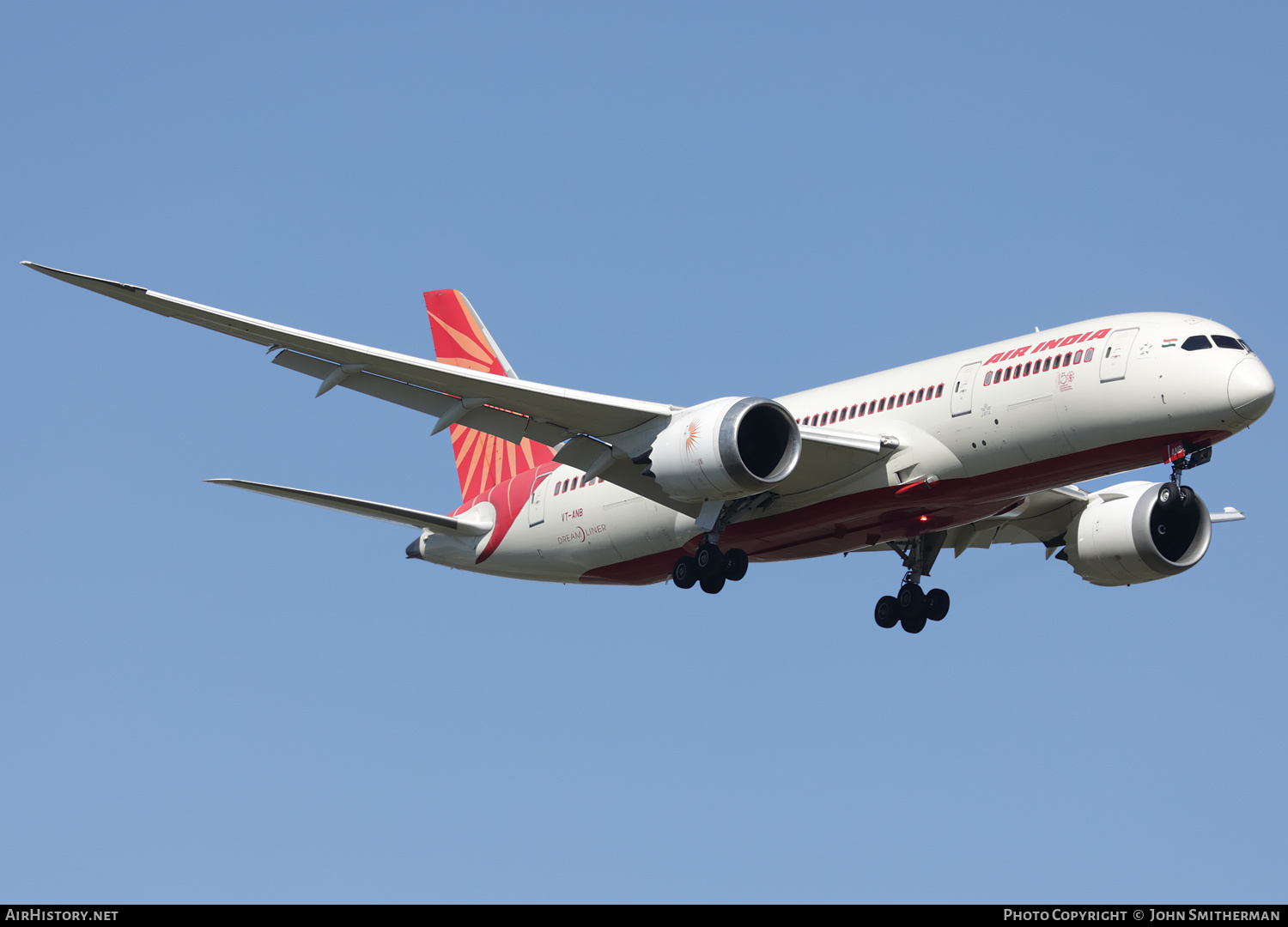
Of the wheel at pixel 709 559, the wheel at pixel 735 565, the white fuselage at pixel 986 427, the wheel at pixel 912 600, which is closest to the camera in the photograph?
the white fuselage at pixel 986 427

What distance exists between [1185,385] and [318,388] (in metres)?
15.6

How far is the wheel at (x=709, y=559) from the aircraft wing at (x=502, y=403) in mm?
1014

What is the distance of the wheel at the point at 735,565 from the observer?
3222 centimetres

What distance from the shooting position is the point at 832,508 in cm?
3133

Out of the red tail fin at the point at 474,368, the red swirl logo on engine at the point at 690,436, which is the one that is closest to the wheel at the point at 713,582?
the red swirl logo on engine at the point at 690,436

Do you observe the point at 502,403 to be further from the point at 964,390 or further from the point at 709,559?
the point at 964,390

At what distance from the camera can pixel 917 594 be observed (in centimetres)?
3553

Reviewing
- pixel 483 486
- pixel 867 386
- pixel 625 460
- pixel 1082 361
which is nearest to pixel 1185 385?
pixel 1082 361

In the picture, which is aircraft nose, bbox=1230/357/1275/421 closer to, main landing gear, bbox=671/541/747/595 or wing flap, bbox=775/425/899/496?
wing flap, bbox=775/425/899/496

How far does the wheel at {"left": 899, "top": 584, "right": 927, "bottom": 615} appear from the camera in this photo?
3547cm

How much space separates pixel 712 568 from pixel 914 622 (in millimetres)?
6062

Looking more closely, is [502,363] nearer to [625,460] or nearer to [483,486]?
[483,486]

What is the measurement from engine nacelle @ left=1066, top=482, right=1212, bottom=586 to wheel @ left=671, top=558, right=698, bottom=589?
926 centimetres

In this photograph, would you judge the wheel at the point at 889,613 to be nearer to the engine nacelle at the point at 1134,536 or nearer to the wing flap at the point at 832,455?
the engine nacelle at the point at 1134,536
